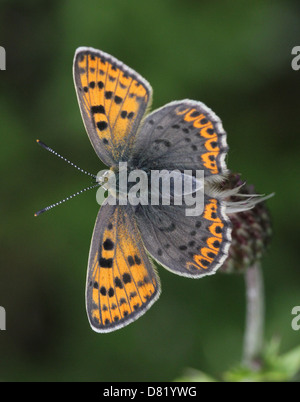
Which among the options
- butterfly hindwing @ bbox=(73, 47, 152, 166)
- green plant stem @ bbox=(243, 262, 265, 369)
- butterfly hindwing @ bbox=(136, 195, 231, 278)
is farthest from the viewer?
green plant stem @ bbox=(243, 262, 265, 369)

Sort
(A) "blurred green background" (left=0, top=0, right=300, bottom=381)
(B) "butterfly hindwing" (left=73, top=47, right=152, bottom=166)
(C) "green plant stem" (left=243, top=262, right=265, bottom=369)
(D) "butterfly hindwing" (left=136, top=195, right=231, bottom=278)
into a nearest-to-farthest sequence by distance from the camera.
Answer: (D) "butterfly hindwing" (left=136, top=195, right=231, bottom=278), (B) "butterfly hindwing" (left=73, top=47, right=152, bottom=166), (C) "green plant stem" (left=243, top=262, right=265, bottom=369), (A) "blurred green background" (left=0, top=0, right=300, bottom=381)

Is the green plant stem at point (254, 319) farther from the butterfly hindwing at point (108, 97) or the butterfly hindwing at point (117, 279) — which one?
the butterfly hindwing at point (108, 97)

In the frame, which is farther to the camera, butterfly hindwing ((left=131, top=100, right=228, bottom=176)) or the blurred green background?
the blurred green background

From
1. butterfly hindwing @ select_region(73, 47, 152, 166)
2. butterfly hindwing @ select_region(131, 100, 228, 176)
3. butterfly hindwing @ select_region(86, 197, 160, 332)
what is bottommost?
butterfly hindwing @ select_region(86, 197, 160, 332)

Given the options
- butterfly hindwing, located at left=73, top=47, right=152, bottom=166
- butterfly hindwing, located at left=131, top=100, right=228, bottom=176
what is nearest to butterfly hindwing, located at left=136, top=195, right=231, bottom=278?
butterfly hindwing, located at left=131, top=100, right=228, bottom=176

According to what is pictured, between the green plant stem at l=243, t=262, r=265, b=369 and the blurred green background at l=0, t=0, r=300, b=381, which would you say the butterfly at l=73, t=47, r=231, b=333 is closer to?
the green plant stem at l=243, t=262, r=265, b=369

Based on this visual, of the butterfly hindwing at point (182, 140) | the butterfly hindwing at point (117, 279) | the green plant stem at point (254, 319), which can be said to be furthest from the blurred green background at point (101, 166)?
the butterfly hindwing at point (117, 279)
